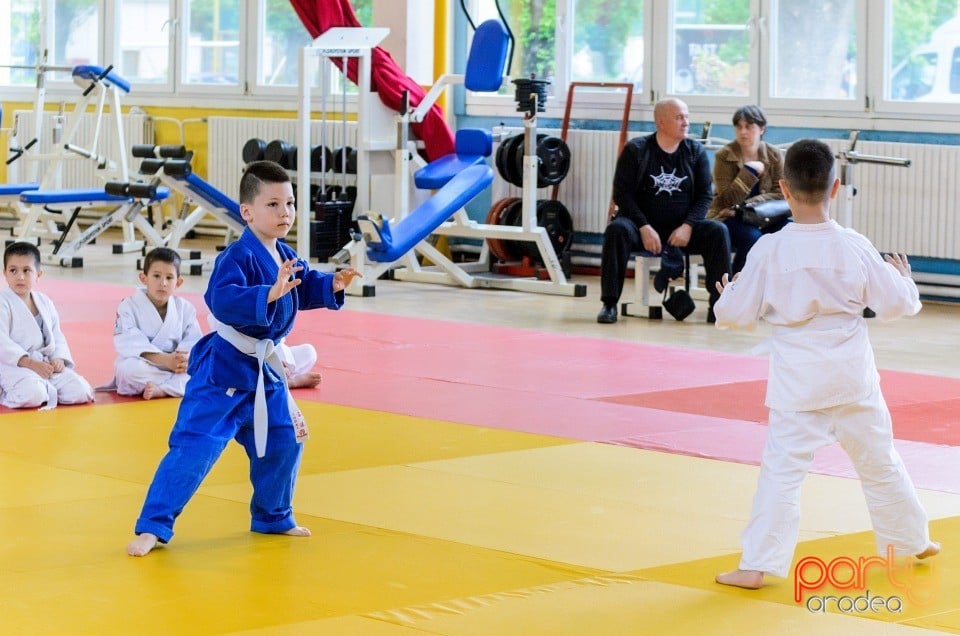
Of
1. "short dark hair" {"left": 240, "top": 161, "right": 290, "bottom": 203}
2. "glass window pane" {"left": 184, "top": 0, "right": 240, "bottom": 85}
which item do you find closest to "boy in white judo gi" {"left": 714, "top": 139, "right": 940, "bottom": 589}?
"short dark hair" {"left": 240, "top": 161, "right": 290, "bottom": 203}

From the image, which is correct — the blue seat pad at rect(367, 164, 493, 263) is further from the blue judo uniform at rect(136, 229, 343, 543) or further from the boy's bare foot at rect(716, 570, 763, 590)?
the boy's bare foot at rect(716, 570, 763, 590)

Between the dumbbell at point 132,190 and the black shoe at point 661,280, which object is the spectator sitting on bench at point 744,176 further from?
the dumbbell at point 132,190

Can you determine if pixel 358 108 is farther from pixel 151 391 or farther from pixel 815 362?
pixel 815 362

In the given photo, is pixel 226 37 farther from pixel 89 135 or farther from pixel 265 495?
pixel 265 495

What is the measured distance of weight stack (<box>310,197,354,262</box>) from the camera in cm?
1003

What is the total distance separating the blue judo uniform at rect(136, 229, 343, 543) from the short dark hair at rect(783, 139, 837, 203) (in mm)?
1183

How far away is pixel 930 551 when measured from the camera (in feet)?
11.4

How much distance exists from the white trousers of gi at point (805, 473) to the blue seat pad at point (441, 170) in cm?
662

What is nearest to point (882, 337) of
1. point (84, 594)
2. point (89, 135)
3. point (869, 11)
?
point (869, 11)

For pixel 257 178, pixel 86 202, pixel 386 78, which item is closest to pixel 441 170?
pixel 386 78

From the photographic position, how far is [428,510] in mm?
4039

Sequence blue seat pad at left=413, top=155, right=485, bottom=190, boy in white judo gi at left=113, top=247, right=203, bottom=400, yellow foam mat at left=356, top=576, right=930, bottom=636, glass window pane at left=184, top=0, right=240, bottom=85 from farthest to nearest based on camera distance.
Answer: glass window pane at left=184, top=0, right=240, bottom=85 → blue seat pad at left=413, top=155, right=485, bottom=190 → boy in white judo gi at left=113, top=247, right=203, bottom=400 → yellow foam mat at left=356, top=576, right=930, bottom=636

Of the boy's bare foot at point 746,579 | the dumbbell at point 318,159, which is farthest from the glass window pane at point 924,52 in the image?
the boy's bare foot at point 746,579

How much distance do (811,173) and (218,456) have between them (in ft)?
5.19
